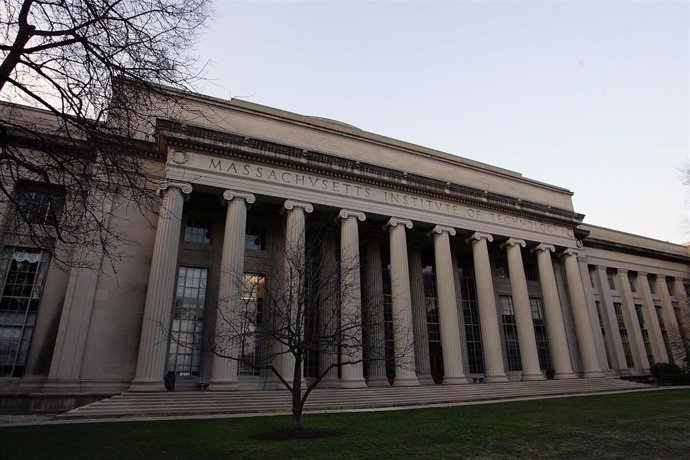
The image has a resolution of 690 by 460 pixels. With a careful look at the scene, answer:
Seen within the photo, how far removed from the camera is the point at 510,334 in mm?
30797

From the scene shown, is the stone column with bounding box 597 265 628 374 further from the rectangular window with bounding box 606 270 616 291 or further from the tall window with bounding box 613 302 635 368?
the rectangular window with bounding box 606 270 616 291

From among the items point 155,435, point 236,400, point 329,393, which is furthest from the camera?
point 329,393

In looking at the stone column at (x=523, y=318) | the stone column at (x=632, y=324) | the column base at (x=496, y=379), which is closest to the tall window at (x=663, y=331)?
the stone column at (x=632, y=324)

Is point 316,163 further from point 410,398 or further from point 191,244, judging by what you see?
point 410,398

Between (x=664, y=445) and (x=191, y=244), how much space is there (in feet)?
68.5

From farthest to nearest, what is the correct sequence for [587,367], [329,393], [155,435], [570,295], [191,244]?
[570,295], [587,367], [191,244], [329,393], [155,435]

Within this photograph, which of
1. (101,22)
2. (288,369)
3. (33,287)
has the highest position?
(101,22)

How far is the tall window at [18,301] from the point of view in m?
18.8

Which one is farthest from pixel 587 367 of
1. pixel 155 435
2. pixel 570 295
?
pixel 155 435

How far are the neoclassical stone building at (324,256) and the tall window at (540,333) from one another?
0.33 feet

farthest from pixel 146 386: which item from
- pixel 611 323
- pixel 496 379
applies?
pixel 611 323

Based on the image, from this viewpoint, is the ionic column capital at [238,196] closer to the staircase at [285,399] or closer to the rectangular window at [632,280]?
the staircase at [285,399]

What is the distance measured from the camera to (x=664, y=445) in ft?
26.8

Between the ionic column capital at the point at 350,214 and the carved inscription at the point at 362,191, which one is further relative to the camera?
the ionic column capital at the point at 350,214
